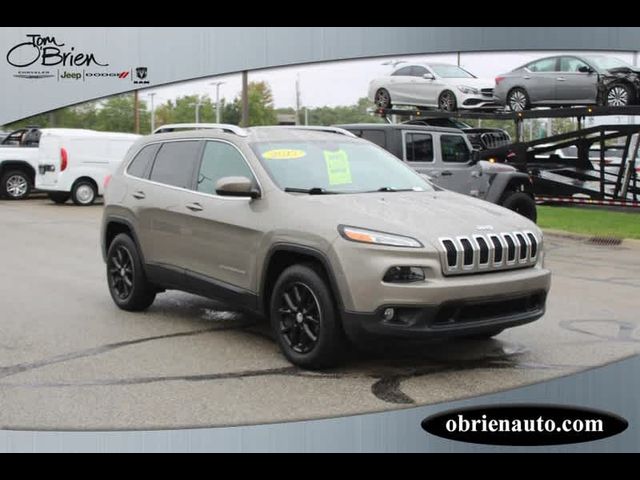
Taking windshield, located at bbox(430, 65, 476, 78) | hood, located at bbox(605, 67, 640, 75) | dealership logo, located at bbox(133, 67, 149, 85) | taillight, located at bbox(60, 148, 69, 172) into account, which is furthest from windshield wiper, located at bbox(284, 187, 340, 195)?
dealership logo, located at bbox(133, 67, 149, 85)

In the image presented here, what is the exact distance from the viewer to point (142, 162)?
8219 mm

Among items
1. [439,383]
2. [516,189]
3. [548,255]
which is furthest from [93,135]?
[439,383]

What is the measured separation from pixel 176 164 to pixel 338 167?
1.62 metres

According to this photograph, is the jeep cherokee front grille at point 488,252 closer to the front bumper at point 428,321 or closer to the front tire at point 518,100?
the front bumper at point 428,321

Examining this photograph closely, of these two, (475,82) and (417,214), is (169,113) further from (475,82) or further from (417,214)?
(417,214)

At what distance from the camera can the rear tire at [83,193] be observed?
21375 millimetres

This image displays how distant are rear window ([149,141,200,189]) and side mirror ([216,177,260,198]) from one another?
946 millimetres

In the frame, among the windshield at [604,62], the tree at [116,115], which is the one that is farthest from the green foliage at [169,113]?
the windshield at [604,62]

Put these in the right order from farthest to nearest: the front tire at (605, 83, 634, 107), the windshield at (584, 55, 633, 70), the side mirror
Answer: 1. the windshield at (584, 55, 633, 70)
2. the front tire at (605, 83, 634, 107)
3. the side mirror

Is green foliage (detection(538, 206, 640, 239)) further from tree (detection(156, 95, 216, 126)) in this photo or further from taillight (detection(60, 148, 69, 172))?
tree (detection(156, 95, 216, 126))

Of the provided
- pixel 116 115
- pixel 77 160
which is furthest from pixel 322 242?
pixel 116 115

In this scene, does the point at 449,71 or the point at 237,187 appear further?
the point at 449,71

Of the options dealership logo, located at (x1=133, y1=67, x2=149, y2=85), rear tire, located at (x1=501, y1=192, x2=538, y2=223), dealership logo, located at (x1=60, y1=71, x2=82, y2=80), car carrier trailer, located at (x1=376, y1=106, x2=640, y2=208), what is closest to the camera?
rear tire, located at (x1=501, y1=192, x2=538, y2=223)

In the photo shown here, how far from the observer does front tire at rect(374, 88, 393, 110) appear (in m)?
22.0
